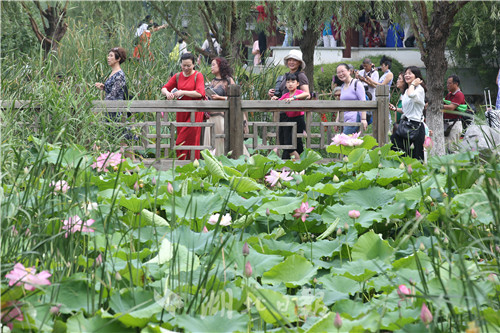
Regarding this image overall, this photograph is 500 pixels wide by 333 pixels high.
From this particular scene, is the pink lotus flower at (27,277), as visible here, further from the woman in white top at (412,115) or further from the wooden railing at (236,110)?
the woman in white top at (412,115)

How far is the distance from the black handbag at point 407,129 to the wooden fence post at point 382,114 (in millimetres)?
133

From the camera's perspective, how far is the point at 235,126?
643cm

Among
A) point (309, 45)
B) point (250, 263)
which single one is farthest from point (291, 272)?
point (309, 45)

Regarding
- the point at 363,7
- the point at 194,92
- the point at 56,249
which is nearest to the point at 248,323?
the point at 56,249

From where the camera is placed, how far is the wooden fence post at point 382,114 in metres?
6.63

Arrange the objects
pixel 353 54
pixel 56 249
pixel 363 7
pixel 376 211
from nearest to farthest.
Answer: pixel 56 249 → pixel 376 211 → pixel 363 7 → pixel 353 54

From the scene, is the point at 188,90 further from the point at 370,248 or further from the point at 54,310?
the point at 54,310

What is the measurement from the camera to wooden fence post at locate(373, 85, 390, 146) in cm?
663

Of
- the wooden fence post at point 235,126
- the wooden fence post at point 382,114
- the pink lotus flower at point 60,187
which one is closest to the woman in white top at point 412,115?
the wooden fence post at point 382,114

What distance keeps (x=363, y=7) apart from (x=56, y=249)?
10.5 meters

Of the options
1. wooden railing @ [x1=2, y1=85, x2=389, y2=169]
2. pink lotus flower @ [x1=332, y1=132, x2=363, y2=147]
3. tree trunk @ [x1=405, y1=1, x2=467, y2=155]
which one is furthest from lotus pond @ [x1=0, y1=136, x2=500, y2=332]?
tree trunk @ [x1=405, y1=1, x2=467, y2=155]

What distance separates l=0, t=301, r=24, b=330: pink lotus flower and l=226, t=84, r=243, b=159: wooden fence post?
478 centimetres

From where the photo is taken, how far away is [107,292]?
1886 millimetres

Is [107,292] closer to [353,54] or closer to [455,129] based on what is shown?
[455,129]
